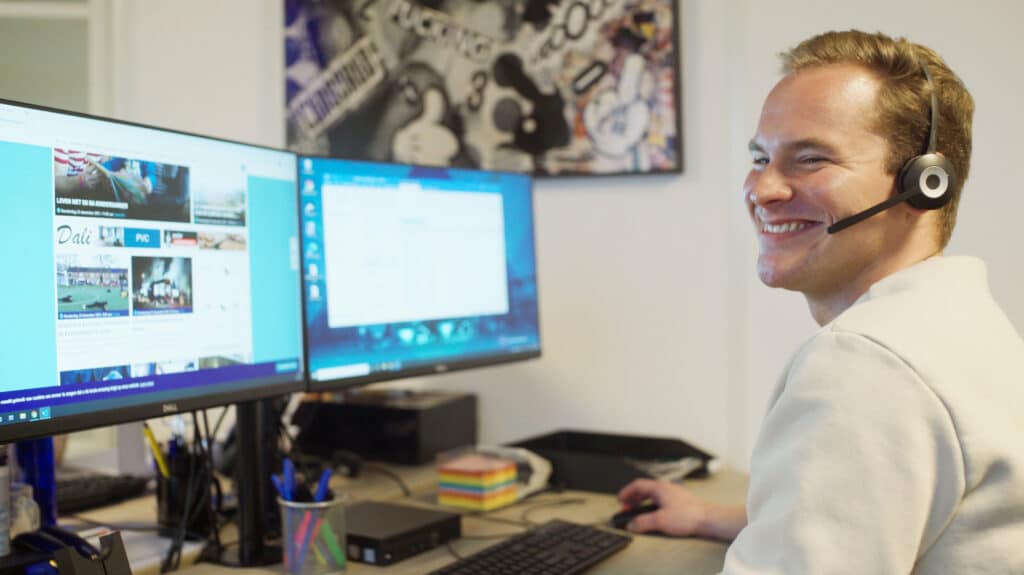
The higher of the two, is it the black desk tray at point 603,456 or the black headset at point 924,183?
the black headset at point 924,183

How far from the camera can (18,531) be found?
117 cm

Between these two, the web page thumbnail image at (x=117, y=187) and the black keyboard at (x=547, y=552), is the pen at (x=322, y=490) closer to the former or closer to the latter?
the black keyboard at (x=547, y=552)

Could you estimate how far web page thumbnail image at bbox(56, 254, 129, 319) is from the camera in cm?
100

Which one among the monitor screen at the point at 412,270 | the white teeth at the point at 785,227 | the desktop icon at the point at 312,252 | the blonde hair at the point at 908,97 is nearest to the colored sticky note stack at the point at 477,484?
the monitor screen at the point at 412,270

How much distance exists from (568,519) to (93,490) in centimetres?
78

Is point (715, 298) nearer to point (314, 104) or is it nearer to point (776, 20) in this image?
point (776, 20)

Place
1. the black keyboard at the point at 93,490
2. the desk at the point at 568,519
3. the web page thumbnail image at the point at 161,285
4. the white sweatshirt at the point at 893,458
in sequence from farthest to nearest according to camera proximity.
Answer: the black keyboard at the point at 93,490 < the desk at the point at 568,519 < the web page thumbnail image at the point at 161,285 < the white sweatshirt at the point at 893,458

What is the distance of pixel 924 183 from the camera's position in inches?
37.8

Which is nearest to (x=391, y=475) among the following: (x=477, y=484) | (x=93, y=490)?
(x=477, y=484)

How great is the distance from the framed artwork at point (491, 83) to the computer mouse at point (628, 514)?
2.31 ft

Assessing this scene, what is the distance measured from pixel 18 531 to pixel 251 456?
1.00 feet

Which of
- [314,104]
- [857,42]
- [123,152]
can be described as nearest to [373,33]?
[314,104]

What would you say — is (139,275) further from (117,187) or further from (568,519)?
(568,519)

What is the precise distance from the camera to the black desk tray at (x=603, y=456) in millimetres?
1579
